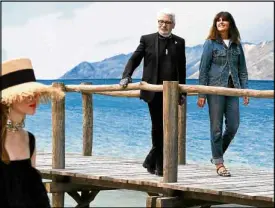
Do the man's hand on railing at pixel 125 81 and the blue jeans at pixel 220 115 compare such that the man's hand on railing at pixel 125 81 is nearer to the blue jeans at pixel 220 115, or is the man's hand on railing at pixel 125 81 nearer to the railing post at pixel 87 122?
the blue jeans at pixel 220 115

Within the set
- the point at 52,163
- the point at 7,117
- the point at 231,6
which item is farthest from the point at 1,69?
the point at 231,6

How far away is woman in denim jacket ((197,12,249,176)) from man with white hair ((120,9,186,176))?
0.64 ft

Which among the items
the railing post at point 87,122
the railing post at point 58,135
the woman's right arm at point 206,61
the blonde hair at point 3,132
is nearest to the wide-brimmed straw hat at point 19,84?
the blonde hair at point 3,132

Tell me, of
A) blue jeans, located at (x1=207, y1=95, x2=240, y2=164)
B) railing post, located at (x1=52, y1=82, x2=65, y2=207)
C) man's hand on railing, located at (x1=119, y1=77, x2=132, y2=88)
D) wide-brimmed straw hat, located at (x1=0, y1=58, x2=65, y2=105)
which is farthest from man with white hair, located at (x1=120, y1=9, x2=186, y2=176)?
wide-brimmed straw hat, located at (x1=0, y1=58, x2=65, y2=105)

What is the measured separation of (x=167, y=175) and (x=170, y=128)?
378 mm

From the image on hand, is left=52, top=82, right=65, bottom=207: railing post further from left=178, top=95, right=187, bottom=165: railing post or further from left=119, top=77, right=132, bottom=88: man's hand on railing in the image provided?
left=119, top=77, right=132, bottom=88: man's hand on railing

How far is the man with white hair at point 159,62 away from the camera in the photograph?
7727 millimetres

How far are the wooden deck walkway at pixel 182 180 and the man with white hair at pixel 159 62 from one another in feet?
1.26

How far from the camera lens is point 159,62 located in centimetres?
776

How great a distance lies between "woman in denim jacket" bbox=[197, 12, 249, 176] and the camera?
7820mm

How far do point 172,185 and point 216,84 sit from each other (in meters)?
0.87

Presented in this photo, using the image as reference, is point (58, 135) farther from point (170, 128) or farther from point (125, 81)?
point (170, 128)

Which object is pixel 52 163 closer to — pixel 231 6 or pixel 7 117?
pixel 7 117

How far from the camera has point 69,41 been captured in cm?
5756
